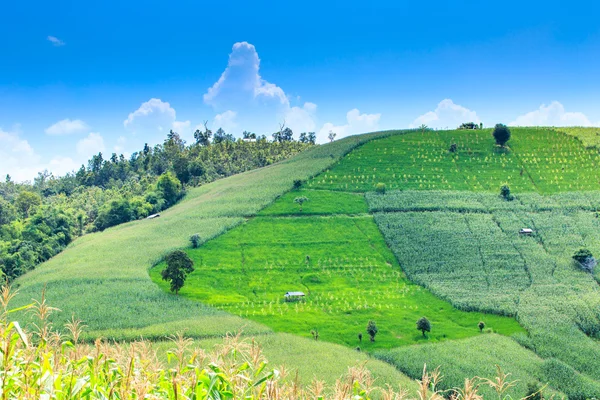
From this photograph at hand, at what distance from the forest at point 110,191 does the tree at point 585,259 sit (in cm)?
7388

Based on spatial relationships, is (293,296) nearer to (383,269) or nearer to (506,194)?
(383,269)

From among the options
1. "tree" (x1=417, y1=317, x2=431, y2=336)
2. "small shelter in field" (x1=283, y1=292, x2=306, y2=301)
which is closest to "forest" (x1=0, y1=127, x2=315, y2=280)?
"small shelter in field" (x1=283, y1=292, x2=306, y2=301)

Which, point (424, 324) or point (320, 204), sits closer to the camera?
point (424, 324)

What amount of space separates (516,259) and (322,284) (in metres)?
28.8

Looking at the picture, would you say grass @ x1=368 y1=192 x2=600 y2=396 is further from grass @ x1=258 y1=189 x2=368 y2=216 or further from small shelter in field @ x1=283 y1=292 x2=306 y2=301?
small shelter in field @ x1=283 y1=292 x2=306 y2=301

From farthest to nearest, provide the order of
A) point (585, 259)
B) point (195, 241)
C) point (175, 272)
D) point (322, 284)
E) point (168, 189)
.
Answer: point (168, 189) → point (195, 241) → point (585, 259) → point (322, 284) → point (175, 272)

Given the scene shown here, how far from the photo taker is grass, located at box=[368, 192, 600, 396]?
53.0 metres

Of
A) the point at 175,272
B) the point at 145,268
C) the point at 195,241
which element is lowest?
the point at 145,268

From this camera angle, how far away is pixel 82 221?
11775 cm

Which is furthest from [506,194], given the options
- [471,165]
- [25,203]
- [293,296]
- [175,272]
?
[25,203]

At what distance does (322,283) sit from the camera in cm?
6800

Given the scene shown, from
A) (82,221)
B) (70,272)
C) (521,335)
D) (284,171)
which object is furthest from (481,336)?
(82,221)

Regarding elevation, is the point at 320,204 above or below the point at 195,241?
above

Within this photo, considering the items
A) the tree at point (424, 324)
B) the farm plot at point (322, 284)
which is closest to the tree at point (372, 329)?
the farm plot at point (322, 284)
